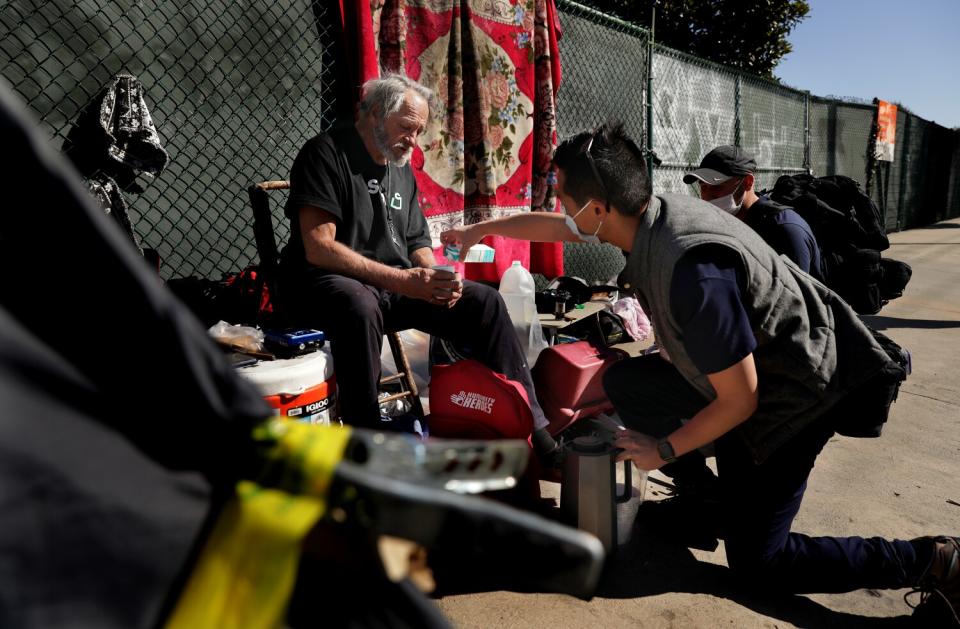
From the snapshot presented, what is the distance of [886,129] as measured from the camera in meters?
15.3

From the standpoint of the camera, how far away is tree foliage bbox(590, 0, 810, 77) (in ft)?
47.0

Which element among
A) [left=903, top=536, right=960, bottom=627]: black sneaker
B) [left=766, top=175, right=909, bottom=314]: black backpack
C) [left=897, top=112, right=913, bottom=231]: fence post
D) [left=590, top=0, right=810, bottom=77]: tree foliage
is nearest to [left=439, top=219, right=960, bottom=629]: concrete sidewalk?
[left=903, top=536, right=960, bottom=627]: black sneaker

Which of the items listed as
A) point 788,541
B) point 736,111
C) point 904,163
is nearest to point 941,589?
point 788,541

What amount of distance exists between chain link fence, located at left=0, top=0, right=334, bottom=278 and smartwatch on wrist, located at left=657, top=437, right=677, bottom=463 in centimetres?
305

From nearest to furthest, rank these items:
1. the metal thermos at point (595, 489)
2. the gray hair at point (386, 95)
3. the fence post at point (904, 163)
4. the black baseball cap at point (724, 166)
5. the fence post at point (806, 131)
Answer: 1. the metal thermos at point (595, 489)
2. the gray hair at point (386, 95)
3. the black baseball cap at point (724, 166)
4. the fence post at point (806, 131)
5. the fence post at point (904, 163)

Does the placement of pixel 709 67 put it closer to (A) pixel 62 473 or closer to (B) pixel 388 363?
(B) pixel 388 363

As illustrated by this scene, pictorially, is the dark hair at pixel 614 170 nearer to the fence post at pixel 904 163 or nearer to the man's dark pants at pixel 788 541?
the man's dark pants at pixel 788 541

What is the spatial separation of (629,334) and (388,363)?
1.67 m

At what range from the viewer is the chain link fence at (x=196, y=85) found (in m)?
3.19

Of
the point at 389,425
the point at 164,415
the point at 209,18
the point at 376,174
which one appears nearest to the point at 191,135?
the point at 209,18

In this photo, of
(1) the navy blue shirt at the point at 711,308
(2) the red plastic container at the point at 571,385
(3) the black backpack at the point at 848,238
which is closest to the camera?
(1) the navy blue shirt at the point at 711,308

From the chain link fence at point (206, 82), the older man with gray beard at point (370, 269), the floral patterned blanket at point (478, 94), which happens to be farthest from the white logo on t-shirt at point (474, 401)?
the floral patterned blanket at point (478, 94)

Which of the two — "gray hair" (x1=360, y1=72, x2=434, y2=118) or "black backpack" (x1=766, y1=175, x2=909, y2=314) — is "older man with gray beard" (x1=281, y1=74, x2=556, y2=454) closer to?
"gray hair" (x1=360, y1=72, x2=434, y2=118)

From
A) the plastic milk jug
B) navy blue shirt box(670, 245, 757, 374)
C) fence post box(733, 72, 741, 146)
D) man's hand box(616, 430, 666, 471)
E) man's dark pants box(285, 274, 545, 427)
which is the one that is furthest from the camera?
fence post box(733, 72, 741, 146)
